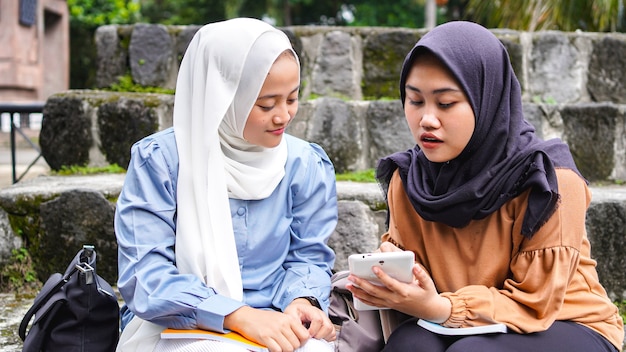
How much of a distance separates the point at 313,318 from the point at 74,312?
63 centimetres

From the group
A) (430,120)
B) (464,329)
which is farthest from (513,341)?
(430,120)

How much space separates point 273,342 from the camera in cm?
168

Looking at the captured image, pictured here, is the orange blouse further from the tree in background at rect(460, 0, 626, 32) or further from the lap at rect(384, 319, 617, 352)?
the tree in background at rect(460, 0, 626, 32)

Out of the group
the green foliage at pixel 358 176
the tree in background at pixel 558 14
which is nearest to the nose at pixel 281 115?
the green foliage at pixel 358 176

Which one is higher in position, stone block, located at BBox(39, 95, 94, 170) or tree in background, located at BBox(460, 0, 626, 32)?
tree in background, located at BBox(460, 0, 626, 32)

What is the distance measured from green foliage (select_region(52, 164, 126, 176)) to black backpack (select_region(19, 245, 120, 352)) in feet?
4.95

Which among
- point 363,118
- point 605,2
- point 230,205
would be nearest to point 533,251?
point 230,205

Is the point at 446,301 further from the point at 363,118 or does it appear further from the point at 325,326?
the point at 363,118

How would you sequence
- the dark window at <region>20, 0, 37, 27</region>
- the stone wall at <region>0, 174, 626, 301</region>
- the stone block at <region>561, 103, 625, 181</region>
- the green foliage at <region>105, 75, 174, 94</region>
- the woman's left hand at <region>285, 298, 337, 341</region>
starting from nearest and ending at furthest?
the woman's left hand at <region>285, 298, 337, 341</region>
the stone wall at <region>0, 174, 626, 301</region>
the stone block at <region>561, 103, 625, 181</region>
the green foliage at <region>105, 75, 174, 94</region>
the dark window at <region>20, 0, 37, 27</region>

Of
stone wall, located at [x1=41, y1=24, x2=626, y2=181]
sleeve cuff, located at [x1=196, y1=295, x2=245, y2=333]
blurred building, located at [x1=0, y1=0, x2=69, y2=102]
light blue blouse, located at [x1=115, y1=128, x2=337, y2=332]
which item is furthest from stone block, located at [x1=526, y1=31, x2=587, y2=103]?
blurred building, located at [x1=0, y1=0, x2=69, y2=102]

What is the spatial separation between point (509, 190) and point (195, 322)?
84 centimetres

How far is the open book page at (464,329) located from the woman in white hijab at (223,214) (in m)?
0.27

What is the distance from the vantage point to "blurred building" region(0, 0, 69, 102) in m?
10.5

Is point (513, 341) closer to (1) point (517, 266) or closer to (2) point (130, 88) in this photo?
(1) point (517, 266)
